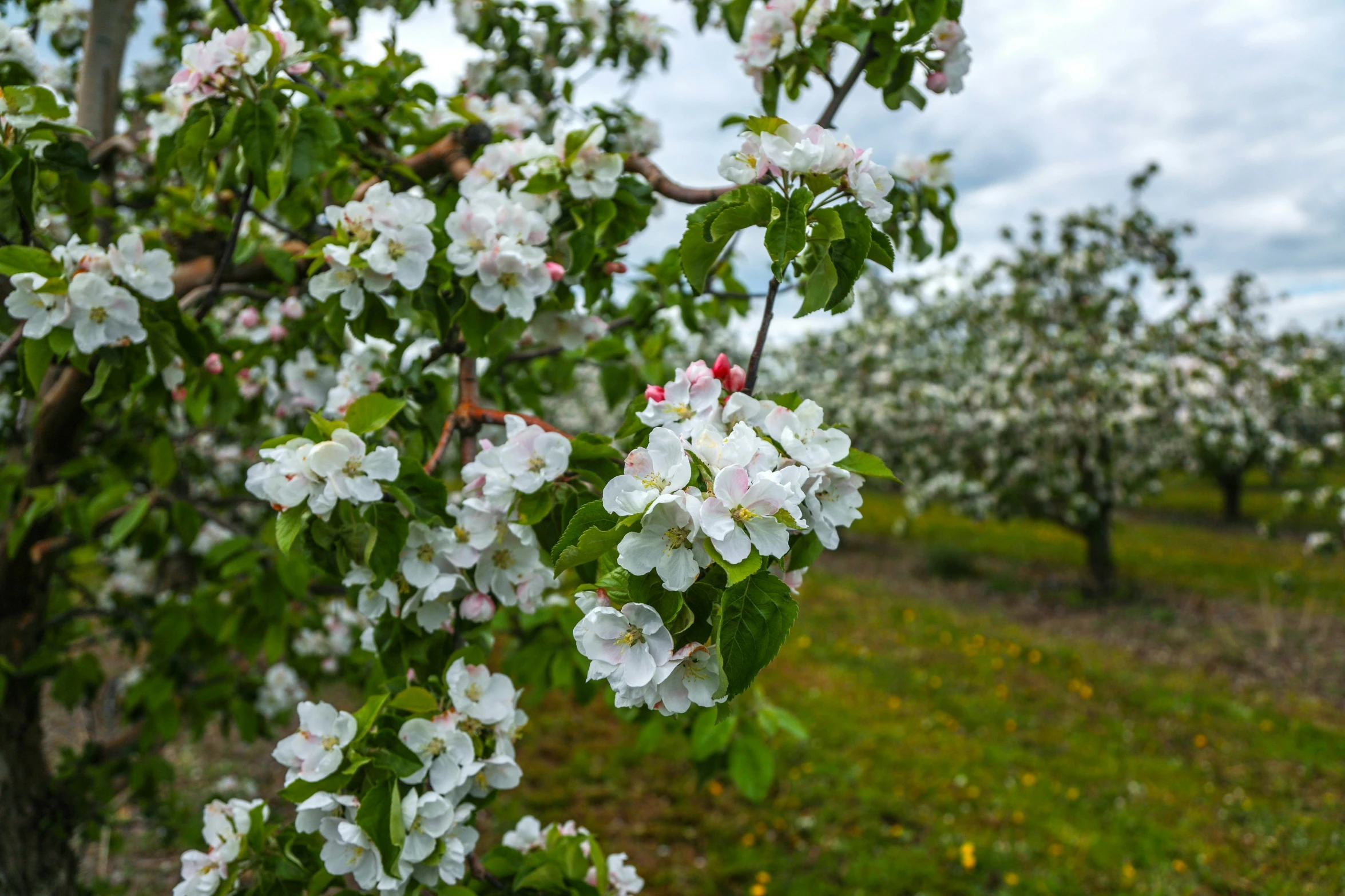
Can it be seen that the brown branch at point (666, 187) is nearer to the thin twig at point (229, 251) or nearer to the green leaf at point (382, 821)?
the thin twig at point (229, 251)

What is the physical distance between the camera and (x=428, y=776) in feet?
3.94

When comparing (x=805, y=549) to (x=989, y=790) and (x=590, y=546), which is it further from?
(x=989, y=790)

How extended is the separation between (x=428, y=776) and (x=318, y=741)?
0.17m

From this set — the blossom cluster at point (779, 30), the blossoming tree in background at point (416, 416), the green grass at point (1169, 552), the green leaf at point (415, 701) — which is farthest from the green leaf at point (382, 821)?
the green grass at point (1169, 552)

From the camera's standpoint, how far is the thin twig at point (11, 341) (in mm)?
1458

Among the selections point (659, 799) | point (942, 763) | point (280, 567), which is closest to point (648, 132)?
point (280, 567)

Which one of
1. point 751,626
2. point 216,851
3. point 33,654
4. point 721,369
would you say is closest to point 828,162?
point 721,369

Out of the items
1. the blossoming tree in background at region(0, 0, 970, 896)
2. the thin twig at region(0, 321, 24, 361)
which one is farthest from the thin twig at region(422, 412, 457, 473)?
the thin twig at region(0, 321, 24, 361)

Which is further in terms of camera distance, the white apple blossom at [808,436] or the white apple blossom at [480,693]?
the white apple blossom at [480,693]

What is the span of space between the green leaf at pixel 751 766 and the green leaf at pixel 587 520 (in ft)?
3.96

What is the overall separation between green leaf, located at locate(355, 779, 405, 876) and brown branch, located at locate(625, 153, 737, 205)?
116cm

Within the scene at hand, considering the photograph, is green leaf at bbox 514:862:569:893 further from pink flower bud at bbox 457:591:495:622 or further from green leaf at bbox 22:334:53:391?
green leaf at bbox 22:334:53:391

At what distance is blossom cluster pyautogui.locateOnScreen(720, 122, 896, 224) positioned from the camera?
40.2 inches

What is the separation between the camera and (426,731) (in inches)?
46.5
